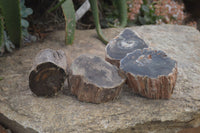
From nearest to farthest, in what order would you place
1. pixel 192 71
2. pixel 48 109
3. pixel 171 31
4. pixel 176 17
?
pixel 48 109
pixel 192 71
pixel 171 31
pixel 176 17

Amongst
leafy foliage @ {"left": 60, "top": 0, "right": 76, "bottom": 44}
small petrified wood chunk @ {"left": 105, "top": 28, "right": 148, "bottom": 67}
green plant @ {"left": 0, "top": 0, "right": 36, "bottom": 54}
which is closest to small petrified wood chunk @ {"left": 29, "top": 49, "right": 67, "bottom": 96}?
small petrified wood chunk @ {"left": 105, "top": 28, "right": 148, "bottom": 67}

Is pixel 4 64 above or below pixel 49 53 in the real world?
below

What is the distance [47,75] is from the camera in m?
1.16

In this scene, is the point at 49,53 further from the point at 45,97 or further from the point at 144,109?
the point at 144,109

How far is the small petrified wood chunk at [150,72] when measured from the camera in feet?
3.67

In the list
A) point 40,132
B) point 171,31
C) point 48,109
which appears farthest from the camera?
point 171,31

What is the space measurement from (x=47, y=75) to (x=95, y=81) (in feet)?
0.70

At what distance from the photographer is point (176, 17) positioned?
8.12 ft

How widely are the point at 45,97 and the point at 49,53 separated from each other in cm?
21

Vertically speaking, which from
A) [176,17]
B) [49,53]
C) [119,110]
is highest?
[49,53]

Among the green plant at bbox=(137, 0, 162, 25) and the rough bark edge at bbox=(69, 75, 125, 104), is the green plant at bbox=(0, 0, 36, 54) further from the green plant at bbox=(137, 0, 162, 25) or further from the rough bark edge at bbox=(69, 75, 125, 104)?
the green plant at bbox=(137, 0, 162, 25)

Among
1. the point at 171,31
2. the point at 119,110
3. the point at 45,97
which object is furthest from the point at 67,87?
the point at 171,31

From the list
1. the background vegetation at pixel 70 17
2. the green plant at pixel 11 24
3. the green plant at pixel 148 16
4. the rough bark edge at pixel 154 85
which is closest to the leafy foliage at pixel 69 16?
the background vegetation at pixel 70 17

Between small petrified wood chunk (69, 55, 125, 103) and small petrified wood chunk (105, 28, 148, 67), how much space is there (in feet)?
0.35
